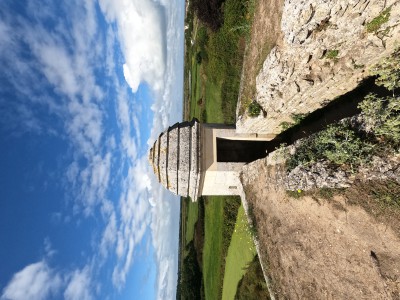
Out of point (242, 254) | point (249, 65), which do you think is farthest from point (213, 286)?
point (249, 65)

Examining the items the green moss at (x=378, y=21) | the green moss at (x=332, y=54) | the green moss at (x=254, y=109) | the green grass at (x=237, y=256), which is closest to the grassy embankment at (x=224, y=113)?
the green grass at (x=237, y=256)

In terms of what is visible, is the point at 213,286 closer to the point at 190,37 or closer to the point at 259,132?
the point at 259,132

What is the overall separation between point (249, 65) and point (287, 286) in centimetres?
669

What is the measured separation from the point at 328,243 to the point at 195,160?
6.15 meters

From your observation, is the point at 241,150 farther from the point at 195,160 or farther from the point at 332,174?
the point at 332,174

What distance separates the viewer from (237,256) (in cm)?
1653

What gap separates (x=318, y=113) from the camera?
9.25 meters

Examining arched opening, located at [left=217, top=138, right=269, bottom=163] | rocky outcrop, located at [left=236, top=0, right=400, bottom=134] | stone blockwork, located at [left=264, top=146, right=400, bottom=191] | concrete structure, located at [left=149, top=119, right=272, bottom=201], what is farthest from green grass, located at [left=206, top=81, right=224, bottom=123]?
stone blockwork, located at [left=264, top=146, right=400, bottom=191]

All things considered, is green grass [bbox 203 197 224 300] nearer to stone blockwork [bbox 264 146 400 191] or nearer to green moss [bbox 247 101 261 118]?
green moss [bbox 247 101 261 118]

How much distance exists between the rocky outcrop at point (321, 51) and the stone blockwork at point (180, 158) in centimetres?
373

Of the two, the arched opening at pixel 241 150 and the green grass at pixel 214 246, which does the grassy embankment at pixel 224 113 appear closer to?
the green grass at pixel 214 246

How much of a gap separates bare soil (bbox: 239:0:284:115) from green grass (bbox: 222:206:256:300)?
278 inches

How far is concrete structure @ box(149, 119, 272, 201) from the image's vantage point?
12055mm

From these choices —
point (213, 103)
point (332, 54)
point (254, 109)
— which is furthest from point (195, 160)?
point (213, 103)
